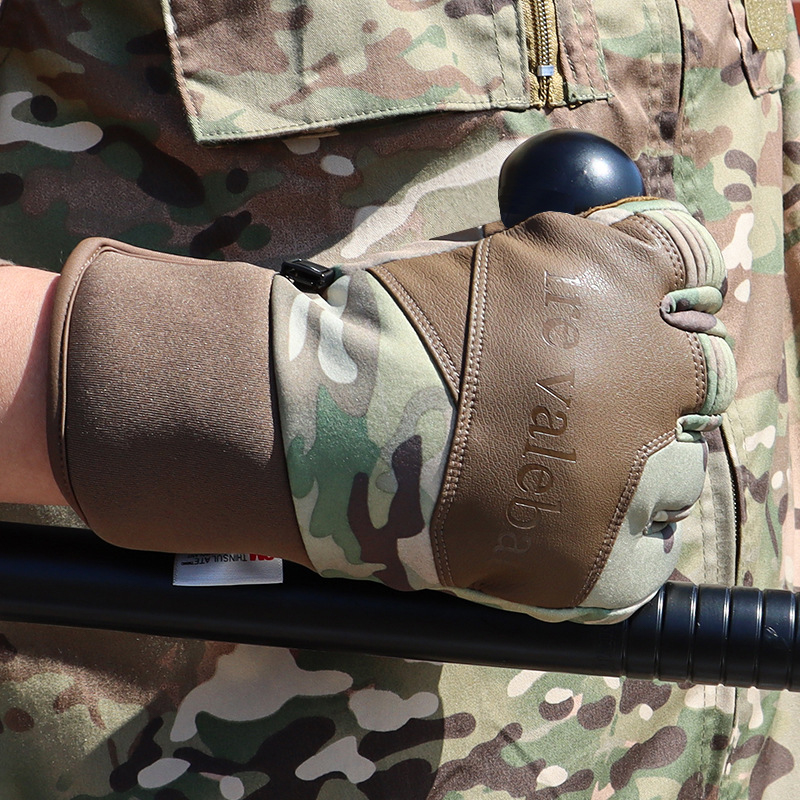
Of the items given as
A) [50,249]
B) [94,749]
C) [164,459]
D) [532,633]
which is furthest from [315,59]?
[94,749]

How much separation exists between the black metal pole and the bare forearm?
0.07 meters

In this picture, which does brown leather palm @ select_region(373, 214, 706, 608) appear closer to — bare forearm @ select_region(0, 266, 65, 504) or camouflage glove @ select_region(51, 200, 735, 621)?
camouflage glove @ select_region(51, 200, 735, 621)

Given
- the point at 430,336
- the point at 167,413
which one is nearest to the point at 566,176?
→ the point at 430,336

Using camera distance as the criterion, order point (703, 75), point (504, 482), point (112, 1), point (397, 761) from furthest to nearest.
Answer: point (703, 75)
point (397, 761)
point (112, 1)
point (504, 482)

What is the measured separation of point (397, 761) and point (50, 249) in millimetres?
544

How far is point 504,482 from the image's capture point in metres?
0.53

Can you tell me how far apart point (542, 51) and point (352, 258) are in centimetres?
26

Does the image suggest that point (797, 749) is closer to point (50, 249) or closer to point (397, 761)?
point (397, 761)

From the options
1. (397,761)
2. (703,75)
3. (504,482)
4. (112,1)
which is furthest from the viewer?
(703,75)

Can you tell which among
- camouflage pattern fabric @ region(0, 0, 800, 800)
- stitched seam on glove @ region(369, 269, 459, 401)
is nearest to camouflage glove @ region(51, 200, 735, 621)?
stitched seam on glove @ region(369, 269, 459, 401)

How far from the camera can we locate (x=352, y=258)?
78cm

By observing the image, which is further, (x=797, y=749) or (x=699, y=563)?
(x=797, y=749)

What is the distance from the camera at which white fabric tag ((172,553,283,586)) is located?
62 centimetres

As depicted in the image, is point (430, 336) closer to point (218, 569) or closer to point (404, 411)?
point (404, 411)
